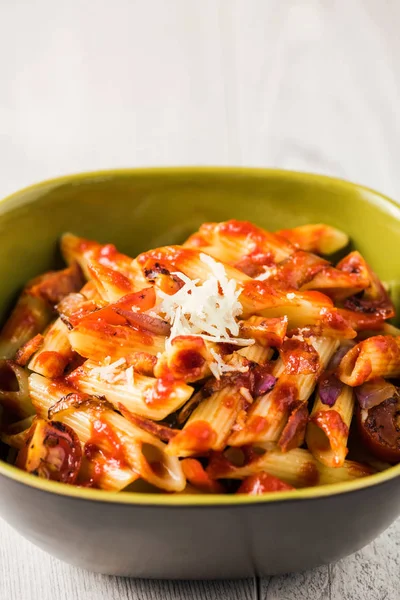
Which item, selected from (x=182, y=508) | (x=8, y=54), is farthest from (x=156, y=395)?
(x=8, y=54)

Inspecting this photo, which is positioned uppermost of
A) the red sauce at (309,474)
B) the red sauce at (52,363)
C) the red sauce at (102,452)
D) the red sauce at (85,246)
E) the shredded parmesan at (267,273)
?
the red sauce at (85,246)

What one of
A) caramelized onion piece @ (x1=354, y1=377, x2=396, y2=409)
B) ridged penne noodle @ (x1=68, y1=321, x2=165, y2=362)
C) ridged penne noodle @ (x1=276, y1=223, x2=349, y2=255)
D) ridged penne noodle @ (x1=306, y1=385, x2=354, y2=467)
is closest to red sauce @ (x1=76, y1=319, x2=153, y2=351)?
ridged penne noodle @ (x1=68, y1=321, x2=165, y2=362)

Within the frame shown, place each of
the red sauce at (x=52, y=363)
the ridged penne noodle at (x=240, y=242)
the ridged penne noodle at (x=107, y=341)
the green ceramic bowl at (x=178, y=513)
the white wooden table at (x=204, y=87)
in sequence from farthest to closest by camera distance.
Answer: the white wooden table at (x=204, y=87) < the ridged penne noodle at (x=240, y=242) < the red sauce at (x=52, y=363) < the ridged penne noodle at (x=107, y=341) < the green ceramic bowl at (x=178, y=513)

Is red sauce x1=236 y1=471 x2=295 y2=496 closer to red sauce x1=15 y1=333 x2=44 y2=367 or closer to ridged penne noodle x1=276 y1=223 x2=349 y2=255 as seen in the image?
red sauce x1=15 y1=333 x2=44 y2=367

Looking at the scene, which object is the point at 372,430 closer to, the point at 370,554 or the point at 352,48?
the point at 370,554

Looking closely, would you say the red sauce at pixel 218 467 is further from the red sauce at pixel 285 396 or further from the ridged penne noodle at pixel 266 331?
the ridged penne noodle at pixel 266 331

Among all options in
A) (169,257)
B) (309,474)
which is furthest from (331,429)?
(169,257)

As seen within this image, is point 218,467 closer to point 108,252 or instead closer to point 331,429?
point 331,429

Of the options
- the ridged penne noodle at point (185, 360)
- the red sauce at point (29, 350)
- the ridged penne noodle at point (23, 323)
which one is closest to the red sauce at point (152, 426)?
the ridged penne noodle at point (185, 360)

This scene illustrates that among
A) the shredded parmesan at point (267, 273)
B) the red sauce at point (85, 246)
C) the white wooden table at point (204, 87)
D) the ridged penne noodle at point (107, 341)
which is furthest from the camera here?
the white wooden table at point (204, 87)
